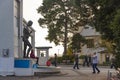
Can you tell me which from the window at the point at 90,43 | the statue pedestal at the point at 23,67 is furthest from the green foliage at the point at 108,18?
the window at the point at 90,43

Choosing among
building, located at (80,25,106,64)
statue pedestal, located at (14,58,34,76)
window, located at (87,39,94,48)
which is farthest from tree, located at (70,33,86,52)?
statue pedestal, located at (14,58,34,76)

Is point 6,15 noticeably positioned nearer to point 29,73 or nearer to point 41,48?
point 29,73

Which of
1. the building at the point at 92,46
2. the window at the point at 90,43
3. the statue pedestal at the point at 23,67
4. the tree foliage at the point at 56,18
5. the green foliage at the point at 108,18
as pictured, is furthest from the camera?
the window at the point at 90,43

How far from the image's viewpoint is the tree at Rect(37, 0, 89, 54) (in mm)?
77438

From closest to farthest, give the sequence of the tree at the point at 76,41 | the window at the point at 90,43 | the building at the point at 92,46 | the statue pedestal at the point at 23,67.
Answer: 1. the statue pedestal at the point at 23,67
2. the tree at the point at 76,41
3. the building at the point at 92,46
4. the window at the point at 90,43

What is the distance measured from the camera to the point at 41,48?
59531 mm

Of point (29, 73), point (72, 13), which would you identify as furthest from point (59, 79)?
point (72, 13)

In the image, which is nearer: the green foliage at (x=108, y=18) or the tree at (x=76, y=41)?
the green foliage at (x=108, y=18)

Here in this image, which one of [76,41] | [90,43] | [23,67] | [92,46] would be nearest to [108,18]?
[23,67]

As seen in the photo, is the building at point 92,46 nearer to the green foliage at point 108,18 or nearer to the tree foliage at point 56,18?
the tree foliage at point 56,18

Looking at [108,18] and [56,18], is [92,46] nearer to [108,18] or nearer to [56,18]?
[56,18]

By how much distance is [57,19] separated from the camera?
78.9 meters

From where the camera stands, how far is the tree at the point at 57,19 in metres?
77.4

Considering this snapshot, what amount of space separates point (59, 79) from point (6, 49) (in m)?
6.13
